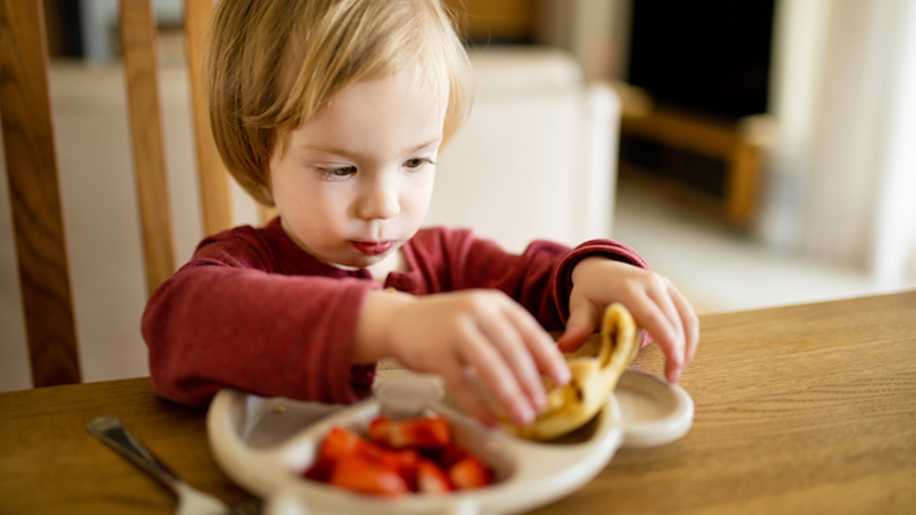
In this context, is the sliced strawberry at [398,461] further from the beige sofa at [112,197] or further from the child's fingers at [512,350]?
the beige sofa at [112,197]

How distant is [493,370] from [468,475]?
2.4 inches

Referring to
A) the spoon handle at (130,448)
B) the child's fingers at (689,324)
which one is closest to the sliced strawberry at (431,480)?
the spoon handle at (130,448)

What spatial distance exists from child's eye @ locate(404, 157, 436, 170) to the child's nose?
1.5 inches

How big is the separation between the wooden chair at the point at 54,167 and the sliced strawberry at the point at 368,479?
0.63m

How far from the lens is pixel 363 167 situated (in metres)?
0.71

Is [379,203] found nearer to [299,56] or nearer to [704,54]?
[299,56]

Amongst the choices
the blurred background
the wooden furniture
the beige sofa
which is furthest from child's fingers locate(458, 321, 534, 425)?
the wooden furniture

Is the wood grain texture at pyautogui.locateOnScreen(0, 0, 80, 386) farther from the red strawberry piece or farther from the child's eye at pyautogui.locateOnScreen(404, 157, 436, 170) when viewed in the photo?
the red strawberry piece

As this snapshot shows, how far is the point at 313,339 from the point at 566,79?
164 centimetres

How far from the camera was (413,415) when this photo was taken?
0.58 m

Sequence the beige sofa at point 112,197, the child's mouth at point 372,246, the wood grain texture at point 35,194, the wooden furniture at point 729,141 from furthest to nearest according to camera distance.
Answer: the wooden furniture at point 729,141 < the beige sofa at point 112,197 < the wood grain texture at point 35,194 < the child's mouth at point 372,246

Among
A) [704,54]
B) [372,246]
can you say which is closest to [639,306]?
[372,246]

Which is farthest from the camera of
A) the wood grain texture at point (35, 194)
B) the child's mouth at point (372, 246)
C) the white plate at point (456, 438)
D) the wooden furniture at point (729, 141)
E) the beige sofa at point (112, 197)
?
the wooden furniture at point (729, 141)

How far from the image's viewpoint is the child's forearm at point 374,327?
54 cm
